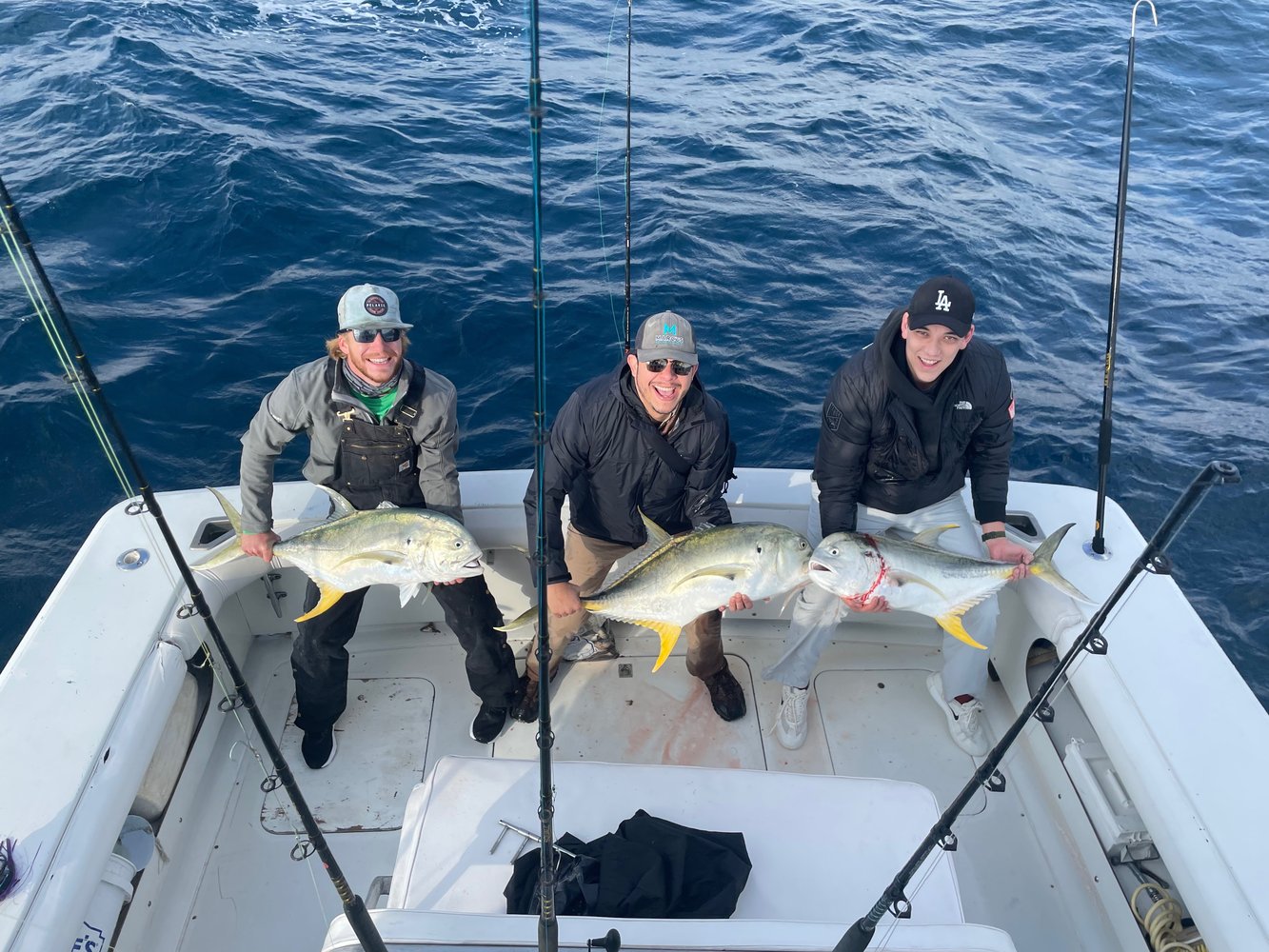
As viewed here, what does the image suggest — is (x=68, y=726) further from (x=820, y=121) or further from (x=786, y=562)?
(x=820, y=121)

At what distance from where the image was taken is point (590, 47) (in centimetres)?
1241

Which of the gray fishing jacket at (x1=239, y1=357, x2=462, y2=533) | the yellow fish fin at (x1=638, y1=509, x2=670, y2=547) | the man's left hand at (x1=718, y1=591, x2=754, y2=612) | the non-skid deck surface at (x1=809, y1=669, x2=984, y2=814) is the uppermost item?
the gray fishing jacket at (x1=239, y1=357, x2=462, y2=533)

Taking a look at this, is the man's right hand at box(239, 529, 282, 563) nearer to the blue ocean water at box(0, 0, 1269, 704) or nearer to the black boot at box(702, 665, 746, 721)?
the black boot at box(702, 665, 746, 721)

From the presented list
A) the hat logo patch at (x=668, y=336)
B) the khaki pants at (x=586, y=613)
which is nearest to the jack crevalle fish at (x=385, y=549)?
the khaki pants at (x=586, y=613)

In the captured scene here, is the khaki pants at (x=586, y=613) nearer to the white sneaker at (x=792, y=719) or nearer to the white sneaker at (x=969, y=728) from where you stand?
the white sneaker at (x=792, y=719)

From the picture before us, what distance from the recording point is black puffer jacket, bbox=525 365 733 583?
10.4 ft

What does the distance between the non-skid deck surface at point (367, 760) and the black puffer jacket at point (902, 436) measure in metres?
2.09

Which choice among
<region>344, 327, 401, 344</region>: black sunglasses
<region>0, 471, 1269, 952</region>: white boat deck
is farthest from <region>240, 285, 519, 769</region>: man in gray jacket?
<region>0, 471, 1269, 952</region>: white boat deck

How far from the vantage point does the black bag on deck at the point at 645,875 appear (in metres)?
2.22

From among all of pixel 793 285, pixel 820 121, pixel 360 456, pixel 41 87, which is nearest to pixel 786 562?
pixel 360 456

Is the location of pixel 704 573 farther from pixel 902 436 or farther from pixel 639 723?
pixel 639 723

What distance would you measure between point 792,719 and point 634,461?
1444mm

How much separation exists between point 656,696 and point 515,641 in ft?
2.55

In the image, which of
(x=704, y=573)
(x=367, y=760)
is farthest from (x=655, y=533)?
(x=367, y=760)
